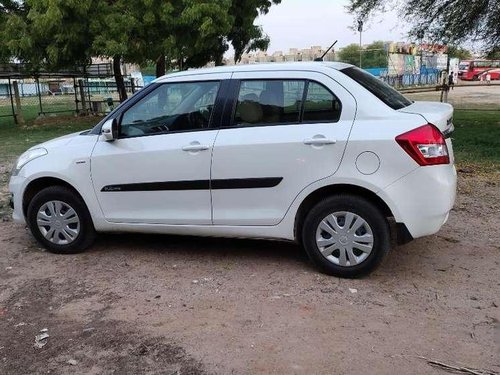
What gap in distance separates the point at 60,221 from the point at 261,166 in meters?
2.10

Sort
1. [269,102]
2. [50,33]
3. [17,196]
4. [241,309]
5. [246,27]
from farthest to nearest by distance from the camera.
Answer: [246,27], [50,33], [17,196], [269,102], [241,309]

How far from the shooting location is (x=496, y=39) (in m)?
13.9

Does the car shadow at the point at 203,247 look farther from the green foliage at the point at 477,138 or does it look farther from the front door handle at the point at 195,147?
the green foliage at the point at 477,138

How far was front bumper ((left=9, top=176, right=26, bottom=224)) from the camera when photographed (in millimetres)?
5184

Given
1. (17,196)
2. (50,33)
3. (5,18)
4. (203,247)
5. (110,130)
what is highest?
(5,18)

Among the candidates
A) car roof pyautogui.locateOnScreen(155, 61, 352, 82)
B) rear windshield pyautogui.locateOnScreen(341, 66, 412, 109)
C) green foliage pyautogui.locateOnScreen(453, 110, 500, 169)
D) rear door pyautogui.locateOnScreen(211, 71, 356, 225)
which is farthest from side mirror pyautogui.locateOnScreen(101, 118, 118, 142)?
green foliage pyautogui.locateOnScreen(453, 110, 500, 169)

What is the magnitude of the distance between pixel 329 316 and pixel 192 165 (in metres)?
1.73

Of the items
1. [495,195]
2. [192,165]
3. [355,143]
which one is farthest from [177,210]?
[495,195]

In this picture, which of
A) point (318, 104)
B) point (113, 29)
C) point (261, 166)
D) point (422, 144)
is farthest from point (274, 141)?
point (113, 29)

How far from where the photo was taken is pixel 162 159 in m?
4.67

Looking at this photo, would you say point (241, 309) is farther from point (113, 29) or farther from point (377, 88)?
point (113, 29)

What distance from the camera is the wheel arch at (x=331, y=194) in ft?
13.9

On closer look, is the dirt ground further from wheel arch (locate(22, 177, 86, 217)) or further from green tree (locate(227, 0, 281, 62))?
green tree (locate(227, 0, 281, 62))

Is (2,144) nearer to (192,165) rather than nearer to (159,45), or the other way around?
(159,45)
